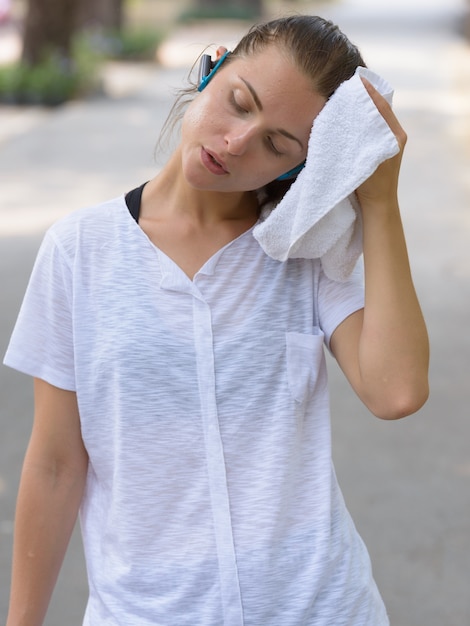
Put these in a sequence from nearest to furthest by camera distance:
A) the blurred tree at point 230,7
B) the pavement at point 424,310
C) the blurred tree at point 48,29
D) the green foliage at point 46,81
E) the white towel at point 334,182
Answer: the white towel at point 334,182, the pavement at point 424,310, the green foliage at point 46,81, the blurred tree at point 48,29, the blurred tree at point 230,7

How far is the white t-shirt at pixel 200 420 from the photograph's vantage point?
65.9 inches

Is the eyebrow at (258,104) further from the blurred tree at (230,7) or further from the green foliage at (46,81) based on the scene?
the blurred tree at (230,7)

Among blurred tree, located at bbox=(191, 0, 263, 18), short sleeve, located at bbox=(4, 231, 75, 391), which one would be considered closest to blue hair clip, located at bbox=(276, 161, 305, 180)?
short sleeve, located at bbox=(4, 231, 75, 391)

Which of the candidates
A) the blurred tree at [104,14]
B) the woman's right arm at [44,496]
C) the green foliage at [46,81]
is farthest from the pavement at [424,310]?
the blurred tree at [104,14]

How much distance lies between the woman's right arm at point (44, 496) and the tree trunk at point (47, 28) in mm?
14876

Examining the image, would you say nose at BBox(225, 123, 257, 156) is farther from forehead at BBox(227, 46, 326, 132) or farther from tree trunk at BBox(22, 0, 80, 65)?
tree trunk at BBox(22, 0, 80, 65)

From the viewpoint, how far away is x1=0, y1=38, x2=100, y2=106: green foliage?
15250 millimetres

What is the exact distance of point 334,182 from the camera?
167 cm

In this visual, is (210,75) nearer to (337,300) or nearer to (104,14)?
(337,300)

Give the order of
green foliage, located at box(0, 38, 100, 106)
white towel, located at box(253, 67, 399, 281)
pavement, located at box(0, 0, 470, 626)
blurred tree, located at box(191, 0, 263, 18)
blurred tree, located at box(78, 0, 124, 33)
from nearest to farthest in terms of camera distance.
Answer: white towel, located at box(253, 67, 399, 281), pavement, located at box(0, 0, 470, 626), green foliage, located at box(0, 38, 100, 106), blurred tree, located at box(78, 0, 124, 33), blurred tree, located at box(191, 0, 263, 18)

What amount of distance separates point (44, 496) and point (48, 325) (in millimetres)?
265

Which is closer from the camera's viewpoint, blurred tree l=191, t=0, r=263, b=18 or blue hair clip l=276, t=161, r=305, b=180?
blue hair clip l=276, t=161, r=305, b=180

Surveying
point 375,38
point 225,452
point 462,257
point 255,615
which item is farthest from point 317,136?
point 375,38

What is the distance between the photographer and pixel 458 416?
4.89 m
